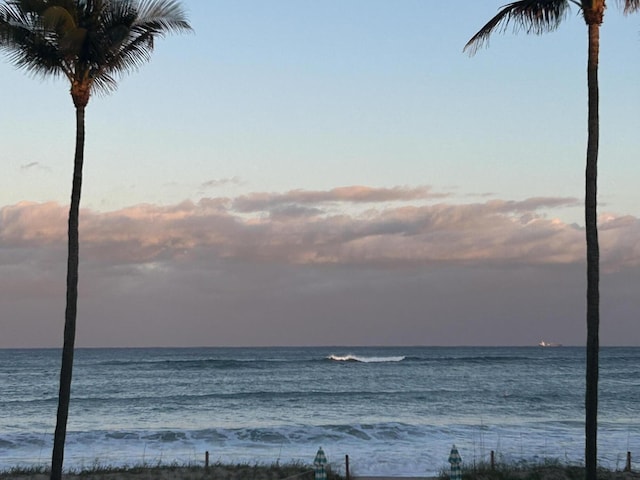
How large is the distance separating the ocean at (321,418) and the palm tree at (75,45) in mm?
11753

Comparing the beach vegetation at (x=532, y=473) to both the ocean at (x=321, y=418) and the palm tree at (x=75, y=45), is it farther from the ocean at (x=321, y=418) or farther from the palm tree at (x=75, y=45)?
the palm tree at (x=75, y=45)

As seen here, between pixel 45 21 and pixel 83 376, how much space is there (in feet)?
259

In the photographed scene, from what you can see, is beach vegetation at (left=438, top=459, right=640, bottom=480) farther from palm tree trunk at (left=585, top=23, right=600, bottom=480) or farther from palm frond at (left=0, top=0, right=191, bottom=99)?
A: palm frond at (left=0, top=0, right=191, bottom=99)

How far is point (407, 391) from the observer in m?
68.5

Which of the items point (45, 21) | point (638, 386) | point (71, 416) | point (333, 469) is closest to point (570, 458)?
point (333, 469)

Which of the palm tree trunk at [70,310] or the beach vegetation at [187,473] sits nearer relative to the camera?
the palm tree trunk at [70,310]

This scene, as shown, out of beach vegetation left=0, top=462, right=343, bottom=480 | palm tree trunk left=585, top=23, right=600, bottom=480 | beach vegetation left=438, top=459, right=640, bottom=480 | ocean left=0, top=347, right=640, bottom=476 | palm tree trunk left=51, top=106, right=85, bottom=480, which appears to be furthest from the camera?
ocean left=0, top=347, right=640, bottom=476

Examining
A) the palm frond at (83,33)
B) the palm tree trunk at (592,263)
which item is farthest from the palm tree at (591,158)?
the palm frond at (83,33)

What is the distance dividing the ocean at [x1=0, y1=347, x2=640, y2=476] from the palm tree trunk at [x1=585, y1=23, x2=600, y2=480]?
11617 millimetres

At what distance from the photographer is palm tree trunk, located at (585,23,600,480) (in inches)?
627

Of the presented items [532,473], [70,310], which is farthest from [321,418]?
[70,310]

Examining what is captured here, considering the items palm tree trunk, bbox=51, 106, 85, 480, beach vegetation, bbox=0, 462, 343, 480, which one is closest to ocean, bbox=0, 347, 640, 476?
beach vegetation, bbox=0, 462, 343, 480

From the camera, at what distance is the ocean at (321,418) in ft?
108

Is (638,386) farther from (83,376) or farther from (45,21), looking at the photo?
(45,21)
